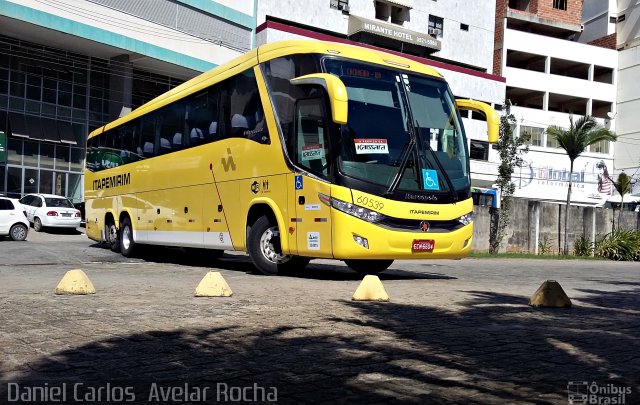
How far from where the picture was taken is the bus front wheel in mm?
A: 17422

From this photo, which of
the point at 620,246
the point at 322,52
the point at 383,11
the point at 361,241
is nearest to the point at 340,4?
the point at 383,11

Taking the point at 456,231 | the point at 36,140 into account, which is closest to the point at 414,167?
the point at 456,231

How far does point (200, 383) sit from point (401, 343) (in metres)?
1.92

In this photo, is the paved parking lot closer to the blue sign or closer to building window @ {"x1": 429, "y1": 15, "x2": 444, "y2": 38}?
the blue sign

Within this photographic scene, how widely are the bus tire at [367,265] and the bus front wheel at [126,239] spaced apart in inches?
282

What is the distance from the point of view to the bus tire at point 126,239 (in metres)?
17.4

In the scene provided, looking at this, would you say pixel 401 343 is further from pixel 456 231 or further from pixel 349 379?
pixel 456 231

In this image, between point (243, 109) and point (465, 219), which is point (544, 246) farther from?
point (243, 109)

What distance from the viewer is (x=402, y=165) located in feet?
34.1

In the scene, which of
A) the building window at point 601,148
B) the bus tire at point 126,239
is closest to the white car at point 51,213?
the bus tire at point 126,239

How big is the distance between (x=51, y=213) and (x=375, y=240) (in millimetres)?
21884

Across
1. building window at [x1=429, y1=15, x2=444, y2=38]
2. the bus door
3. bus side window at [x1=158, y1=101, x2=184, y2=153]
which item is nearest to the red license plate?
the bus door

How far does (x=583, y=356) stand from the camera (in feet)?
16.2

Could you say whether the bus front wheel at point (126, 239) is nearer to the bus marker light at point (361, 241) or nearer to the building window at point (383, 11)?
the bus marker light at point (361, 241)
